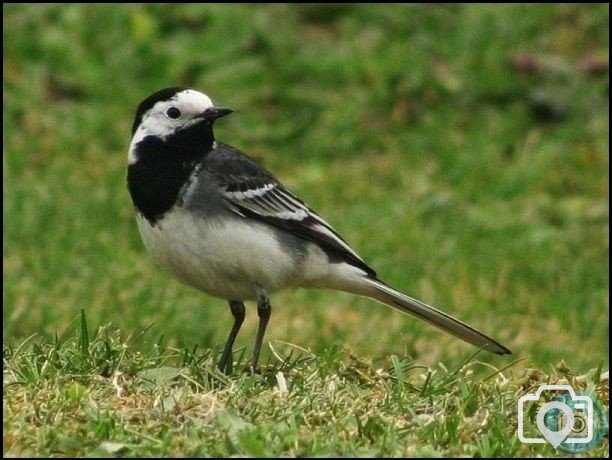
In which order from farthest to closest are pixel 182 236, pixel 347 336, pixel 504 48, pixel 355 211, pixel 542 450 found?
1. pixel 504 48
2. pixel 355 211
3. pixel 347 336
4. pixel 182 236
5. pixel 542 450

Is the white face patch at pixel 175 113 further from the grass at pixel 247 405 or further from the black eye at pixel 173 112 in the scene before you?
the grass at pixel 247 405

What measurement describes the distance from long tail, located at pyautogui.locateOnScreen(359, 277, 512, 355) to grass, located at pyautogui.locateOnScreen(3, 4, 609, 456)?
5.5 inches

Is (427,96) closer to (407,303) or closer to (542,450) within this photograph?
(407,303)

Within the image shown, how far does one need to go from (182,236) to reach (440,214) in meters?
5.78

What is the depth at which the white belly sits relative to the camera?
637cm

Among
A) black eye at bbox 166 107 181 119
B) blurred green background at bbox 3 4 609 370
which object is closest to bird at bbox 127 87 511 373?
black eye at bbox 166 107 181 119

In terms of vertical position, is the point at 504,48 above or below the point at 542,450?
above

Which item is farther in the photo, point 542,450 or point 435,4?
point 435,4

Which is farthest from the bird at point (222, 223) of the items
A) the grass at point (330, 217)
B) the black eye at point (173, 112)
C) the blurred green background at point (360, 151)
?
the blurred green background at point (360, 151)

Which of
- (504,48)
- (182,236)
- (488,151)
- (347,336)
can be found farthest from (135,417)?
(504,48)

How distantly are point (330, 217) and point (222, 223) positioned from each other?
201 inches

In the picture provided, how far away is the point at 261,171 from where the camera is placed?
6961 mm

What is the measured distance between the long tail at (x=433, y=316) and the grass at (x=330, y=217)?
0.46 ft

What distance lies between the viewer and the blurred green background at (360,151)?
9.71 metres
